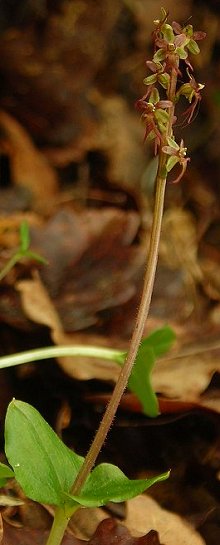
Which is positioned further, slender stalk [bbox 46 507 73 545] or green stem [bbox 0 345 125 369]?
green stem [bbox 0 345 125 369]

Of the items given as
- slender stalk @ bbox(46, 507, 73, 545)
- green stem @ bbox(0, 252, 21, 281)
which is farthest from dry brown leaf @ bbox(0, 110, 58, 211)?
slender stalk @ bbox(46, 507, 73, 545)

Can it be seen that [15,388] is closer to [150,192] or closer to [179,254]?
[179,254]

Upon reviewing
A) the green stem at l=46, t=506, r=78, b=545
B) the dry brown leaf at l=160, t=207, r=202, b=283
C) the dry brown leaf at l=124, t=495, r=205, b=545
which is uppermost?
the dry brown leaf at l=160, t=207, r=202, b=283

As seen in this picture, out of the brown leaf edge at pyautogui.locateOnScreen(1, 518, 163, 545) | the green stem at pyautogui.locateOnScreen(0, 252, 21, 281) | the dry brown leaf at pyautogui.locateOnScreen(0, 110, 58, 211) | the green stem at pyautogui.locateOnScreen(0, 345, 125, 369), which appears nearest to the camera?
the brown leaf edge at pyautogui.locateOnScreen(1, 518, 163, 545)

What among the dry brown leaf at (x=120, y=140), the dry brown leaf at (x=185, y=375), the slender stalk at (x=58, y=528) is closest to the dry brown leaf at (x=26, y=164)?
the dry brown leaf at (x=120, y=140)

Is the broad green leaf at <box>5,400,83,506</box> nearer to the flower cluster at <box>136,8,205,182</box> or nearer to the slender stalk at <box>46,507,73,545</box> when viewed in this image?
the slender stalk at <box>46,507,73,545</box>

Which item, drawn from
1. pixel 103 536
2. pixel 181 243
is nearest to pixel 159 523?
pixel 103 536

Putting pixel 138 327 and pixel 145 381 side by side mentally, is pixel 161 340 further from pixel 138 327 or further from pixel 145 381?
pixel 138 327
